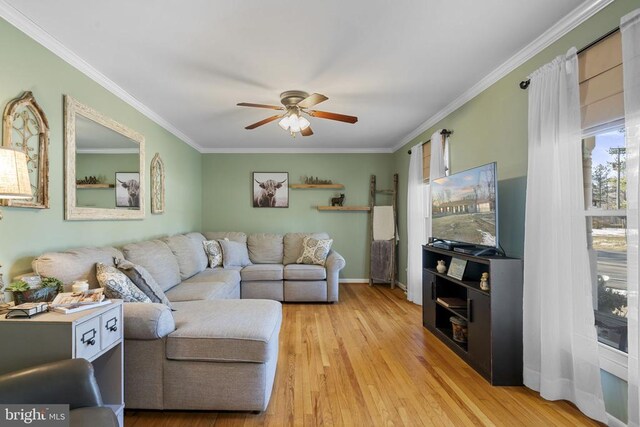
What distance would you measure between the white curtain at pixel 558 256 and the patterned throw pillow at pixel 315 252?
9.43ft

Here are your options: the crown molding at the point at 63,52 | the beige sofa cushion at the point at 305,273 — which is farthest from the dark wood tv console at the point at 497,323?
the crown molding at the point at 63,52

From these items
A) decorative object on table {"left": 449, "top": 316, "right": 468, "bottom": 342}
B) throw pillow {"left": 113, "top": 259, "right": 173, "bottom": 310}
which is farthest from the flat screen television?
throw pillow {"left": 113, "top": 259, "right": 173, "bottom": 310}

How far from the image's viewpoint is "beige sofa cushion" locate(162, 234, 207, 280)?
3516 millimetres

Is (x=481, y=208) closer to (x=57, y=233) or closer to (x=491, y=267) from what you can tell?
(x=491, y=267)

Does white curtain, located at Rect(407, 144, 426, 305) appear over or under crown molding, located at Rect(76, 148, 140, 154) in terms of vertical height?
under

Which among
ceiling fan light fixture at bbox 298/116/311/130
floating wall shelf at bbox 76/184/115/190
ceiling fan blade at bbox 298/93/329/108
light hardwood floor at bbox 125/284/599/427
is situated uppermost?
ceiling fan blade at bbox 298/93/329/108

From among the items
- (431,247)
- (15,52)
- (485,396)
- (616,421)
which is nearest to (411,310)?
(431,247)

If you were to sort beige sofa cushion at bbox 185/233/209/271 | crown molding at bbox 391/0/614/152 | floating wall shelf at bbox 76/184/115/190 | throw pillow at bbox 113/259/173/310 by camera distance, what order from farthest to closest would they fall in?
1. beige sofa cushion at bbox 185/233/209/271
2. floating wall shelf at bbox 76/184/115/190
3. throw pillow at bbox 113/259/173/310
4. crown molding at bbox 391/0/614/152

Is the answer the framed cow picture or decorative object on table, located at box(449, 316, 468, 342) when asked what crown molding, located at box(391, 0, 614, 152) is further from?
the framed cow picture

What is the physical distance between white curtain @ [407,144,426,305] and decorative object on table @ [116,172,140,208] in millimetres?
3451

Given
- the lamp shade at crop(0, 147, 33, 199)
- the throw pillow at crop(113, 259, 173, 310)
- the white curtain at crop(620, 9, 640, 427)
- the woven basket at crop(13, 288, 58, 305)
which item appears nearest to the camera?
the lamp shade at crop(0, 147, 33, 199)

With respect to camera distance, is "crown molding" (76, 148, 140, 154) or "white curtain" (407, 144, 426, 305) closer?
"crown molding" (76, 148, 140, 154)

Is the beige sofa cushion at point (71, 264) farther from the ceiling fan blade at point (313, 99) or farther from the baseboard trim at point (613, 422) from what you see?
the baseboard trim at point (613, 422)

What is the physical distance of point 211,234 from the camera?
5.00m
